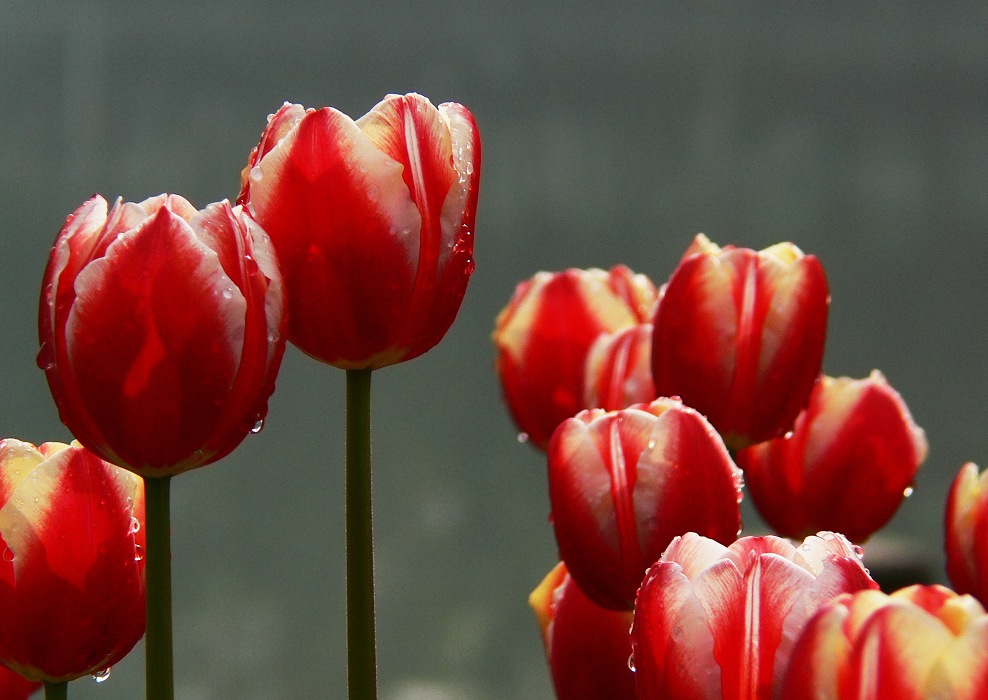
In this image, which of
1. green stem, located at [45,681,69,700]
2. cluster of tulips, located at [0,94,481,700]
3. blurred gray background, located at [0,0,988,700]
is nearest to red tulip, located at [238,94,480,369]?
cluster of tulips, located at [0,94,481,700]

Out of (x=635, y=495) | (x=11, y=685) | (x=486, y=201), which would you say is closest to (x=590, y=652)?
(x=635, y=495)

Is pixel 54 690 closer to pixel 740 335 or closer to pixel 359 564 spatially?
pixel 359 564

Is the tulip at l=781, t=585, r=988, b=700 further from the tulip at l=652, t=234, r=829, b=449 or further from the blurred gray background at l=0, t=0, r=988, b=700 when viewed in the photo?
the blurred gray background at l=0, t=0, r=988, b=700

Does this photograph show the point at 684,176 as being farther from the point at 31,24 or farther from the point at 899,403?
the point at 899,403

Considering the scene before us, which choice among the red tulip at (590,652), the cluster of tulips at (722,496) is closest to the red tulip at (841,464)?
the cluster of tulips at (722,496)

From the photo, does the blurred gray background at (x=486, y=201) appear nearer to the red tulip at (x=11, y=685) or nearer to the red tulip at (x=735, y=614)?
the red tulip at (x=11, y=685)

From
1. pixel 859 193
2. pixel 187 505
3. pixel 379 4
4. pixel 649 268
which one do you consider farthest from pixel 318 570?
pixel 859 193
